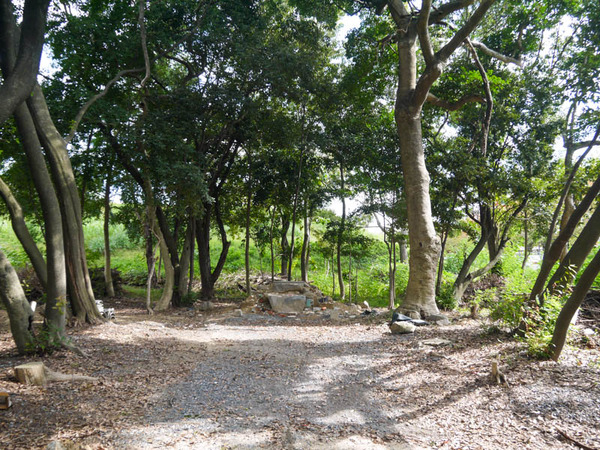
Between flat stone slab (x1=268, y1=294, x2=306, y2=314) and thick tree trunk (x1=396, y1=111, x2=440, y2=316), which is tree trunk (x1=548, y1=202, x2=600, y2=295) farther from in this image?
flat stone slab (x1=268, y1=294, x2=306, y2=314)

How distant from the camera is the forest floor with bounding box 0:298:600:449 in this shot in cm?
297

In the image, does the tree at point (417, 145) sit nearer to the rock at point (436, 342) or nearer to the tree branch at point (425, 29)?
the tree branch at point (425, 29)

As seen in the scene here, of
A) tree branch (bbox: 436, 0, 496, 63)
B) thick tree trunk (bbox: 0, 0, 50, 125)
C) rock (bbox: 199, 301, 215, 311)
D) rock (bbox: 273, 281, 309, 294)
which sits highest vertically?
tree branch (bbox: 436, 0, 496, 63)

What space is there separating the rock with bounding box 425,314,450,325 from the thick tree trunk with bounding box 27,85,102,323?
20.4 feet

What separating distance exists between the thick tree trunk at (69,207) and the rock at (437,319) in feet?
20.4

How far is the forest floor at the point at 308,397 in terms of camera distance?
297cm

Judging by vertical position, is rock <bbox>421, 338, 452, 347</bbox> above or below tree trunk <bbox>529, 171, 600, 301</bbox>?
below

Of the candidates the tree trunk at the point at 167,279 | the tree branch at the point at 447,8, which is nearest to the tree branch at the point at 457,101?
the tree branch at the point at 447,8

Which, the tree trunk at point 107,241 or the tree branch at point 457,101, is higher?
the tree branch at point 457,101

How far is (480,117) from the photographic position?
11.5 meters

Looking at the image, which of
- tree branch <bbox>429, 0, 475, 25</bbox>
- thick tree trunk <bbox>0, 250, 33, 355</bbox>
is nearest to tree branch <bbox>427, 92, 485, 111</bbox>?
tree branch <bbox>429, 0, 475, 25</bbox>

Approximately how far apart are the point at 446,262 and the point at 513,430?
620 inches

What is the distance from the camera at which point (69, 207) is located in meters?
6.30

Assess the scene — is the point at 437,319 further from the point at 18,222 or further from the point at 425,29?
the point at 18,222
